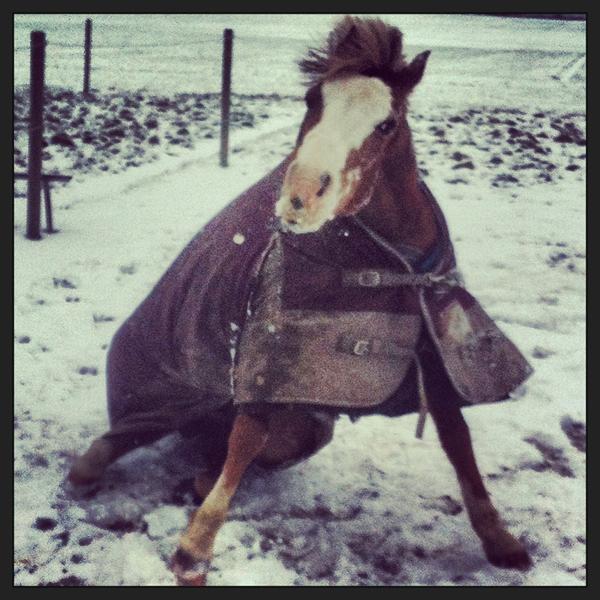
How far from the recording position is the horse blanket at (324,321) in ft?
6.66

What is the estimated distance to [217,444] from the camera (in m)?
2.59

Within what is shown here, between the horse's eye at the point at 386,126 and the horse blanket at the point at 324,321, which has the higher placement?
the horse's eye at the point at 386,126

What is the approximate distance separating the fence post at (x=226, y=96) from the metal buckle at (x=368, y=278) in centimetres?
443

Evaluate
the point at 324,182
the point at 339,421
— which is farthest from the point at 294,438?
the point at 324,182

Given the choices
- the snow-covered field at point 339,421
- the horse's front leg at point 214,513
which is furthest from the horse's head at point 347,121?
the horse's front leg at point 214,513

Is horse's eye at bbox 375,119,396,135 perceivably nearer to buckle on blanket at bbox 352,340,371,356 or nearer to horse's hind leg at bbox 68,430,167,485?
buckle on blanket at bbox 352,340,371,356

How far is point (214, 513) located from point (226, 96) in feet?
16.3

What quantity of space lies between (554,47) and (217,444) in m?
18.2

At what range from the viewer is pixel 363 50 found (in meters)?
1.75

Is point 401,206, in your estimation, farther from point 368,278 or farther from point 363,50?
point 363,50

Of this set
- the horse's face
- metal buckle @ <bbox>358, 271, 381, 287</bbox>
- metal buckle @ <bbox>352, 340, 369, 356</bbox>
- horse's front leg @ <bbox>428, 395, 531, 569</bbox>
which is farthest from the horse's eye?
horse's front leg @ <bbox>428, 395, 531, 569</bbox>

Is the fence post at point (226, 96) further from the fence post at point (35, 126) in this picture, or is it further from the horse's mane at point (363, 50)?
the horse's mane at point (363, 50)

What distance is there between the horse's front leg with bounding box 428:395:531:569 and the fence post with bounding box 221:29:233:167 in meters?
4.46

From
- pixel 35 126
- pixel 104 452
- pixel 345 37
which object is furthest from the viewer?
A: pixel 35 126
